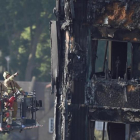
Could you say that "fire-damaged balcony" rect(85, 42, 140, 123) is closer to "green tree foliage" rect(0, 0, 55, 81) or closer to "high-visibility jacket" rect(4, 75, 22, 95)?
"high-visibility jacket" rect(4, 75, 22, 95)

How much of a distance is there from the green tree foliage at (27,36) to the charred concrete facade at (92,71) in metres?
47.5

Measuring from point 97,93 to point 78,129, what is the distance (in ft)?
3.94

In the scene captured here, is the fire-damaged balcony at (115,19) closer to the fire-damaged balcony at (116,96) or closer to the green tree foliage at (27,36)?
the fire-damaged balcony at (116,96)

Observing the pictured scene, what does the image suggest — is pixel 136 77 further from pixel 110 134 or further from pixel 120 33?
pixel 110 134

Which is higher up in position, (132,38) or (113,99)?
(132,38)

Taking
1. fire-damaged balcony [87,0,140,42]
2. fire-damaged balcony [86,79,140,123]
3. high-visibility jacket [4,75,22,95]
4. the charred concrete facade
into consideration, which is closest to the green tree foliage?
high-visibility jacket [4,75,22,95]

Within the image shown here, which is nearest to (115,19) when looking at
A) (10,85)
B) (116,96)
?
(116,96)

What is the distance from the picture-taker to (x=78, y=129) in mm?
18984

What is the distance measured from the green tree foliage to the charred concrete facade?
1869 inches

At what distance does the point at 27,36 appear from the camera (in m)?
76.7

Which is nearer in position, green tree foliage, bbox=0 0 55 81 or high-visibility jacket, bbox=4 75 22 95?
high-visibility jacket, bbox=4 75 22 95

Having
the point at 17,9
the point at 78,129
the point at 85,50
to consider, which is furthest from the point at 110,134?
the point at 17,9

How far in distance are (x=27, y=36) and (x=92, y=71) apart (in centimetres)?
5792

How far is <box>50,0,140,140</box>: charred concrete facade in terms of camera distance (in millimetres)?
18484
